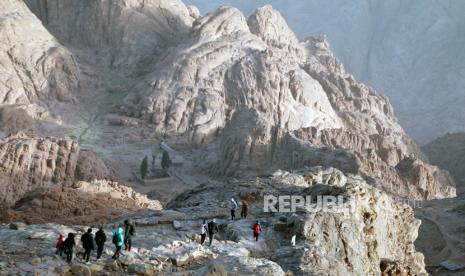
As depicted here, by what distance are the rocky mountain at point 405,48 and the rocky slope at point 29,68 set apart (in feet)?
241

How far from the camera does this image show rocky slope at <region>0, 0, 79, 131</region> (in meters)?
65.1

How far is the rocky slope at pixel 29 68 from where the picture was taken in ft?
214

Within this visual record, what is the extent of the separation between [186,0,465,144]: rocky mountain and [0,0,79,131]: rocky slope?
73.4m

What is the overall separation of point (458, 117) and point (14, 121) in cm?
9003

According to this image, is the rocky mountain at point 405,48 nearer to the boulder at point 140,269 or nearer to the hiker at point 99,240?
the boulder at point 140,269

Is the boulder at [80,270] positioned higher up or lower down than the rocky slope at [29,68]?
lower down

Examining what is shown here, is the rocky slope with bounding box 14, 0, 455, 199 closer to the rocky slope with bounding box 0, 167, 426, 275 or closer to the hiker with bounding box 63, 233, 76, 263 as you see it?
the rocky slope with bounding box 0, 167, 426, 275

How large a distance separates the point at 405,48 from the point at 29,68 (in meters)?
104

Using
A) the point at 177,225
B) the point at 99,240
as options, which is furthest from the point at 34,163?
the point at 99,240

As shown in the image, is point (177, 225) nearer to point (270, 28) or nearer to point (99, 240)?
point (99, 240)

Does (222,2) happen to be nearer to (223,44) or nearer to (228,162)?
(223,44)

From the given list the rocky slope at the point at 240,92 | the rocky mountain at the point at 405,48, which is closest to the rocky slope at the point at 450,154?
the rocky slope at the point at 240,92

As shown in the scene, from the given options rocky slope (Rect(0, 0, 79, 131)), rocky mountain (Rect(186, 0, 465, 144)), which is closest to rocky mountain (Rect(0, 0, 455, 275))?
rocky slope (Rect(0, 0, 79, 131))

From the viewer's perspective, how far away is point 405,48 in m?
145
